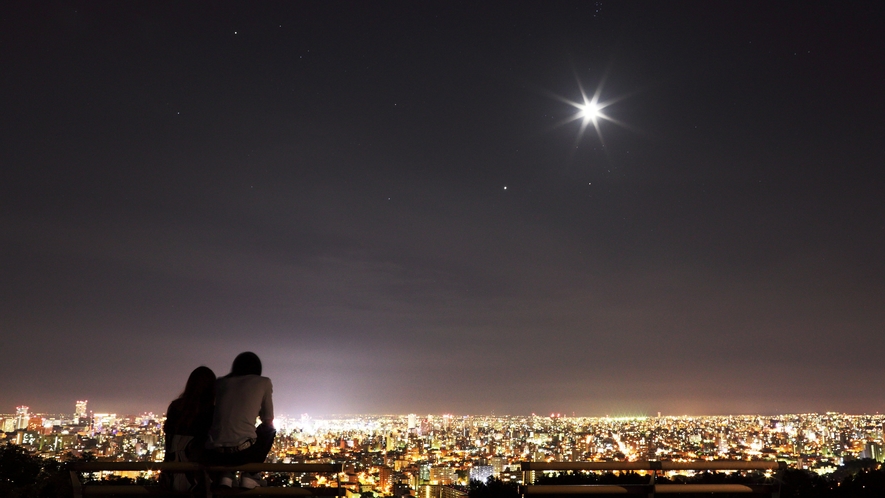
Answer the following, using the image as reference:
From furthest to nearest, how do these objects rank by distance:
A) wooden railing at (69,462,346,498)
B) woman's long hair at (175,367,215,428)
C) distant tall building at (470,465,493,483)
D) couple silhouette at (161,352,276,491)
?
distant tall building at (470,465,493,483), woman's long hair at (175,367,215,428), couple silhouette at (161,352,276,491), wooden railing at (69,462,346,498)

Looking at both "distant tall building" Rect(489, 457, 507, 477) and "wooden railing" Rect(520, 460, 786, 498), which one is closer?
"wooden railing" Rect(520, 460, 786, 498)

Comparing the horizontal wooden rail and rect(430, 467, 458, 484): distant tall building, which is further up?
the horizontal wooden rail

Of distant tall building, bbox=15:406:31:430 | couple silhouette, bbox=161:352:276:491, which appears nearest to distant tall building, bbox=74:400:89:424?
distant tall building, bbox=15:406:31:430

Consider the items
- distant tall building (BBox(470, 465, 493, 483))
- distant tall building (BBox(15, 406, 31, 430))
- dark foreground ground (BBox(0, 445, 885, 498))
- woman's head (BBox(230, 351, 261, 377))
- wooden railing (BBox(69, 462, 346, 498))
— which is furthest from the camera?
distant tall building (BBox(15, 406, 31, 430))

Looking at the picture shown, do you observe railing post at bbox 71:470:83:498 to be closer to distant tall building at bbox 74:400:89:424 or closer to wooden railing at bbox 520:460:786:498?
wooden railing at bbox 520:460:786:498

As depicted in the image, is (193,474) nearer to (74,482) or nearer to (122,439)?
(74,482)

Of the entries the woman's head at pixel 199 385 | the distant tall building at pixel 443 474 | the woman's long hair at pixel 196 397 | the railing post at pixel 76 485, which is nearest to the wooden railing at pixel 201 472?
the railing post at pixel 76 485
